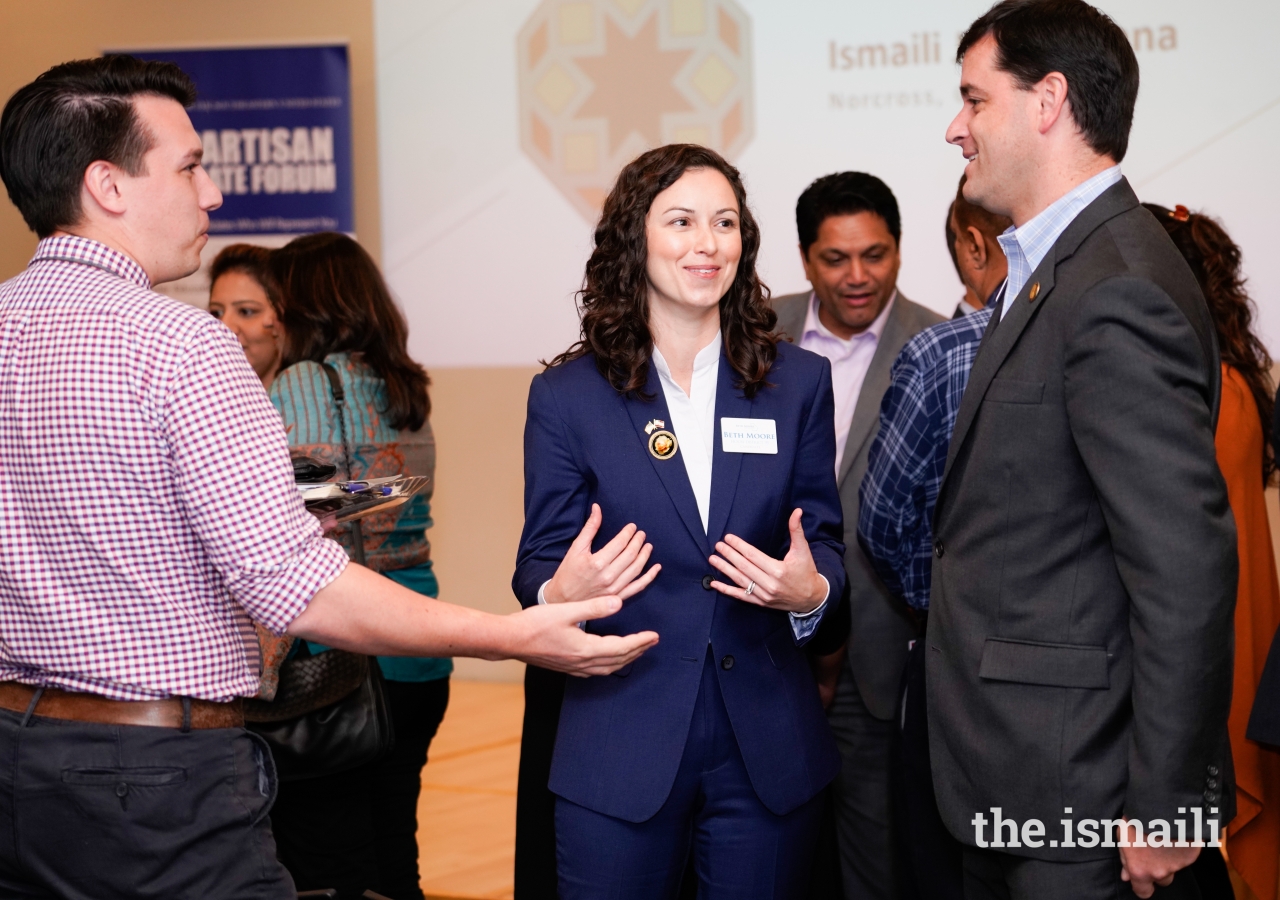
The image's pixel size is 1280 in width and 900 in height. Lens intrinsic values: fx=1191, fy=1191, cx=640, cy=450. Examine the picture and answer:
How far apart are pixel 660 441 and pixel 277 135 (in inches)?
200

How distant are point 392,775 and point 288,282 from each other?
1.32 m

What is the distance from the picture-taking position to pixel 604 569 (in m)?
1.84

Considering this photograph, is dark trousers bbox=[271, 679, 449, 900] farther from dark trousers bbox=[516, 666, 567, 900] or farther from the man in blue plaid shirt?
the man in blue plaid shirt

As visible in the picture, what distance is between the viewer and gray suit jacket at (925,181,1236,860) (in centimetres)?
155

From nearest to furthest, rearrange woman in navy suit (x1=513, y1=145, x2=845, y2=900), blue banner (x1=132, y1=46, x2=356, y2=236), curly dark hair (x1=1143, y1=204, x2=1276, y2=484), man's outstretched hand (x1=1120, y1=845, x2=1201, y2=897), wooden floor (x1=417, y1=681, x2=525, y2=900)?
man's outstretched hand (x1=1120, y1=845, x2=1201, y2=897) < woman in navy suit (x1=513, y1=145, x2=845, y2=900) < curly dark hair (x1=1143, y1=204, x2=1276, y2=484) < wooden floor (x1=417, y1=681, x2=525, y2=900) < blue banner (x1=132, y1=46, x2=356, y2=236)

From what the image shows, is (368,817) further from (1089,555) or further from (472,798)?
(1089,555)

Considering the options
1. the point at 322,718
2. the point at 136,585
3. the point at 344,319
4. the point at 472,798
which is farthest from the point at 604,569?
the point at 472,798

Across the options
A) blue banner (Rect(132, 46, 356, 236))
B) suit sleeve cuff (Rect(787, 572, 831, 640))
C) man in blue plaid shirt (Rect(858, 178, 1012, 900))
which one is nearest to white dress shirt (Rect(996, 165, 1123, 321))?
man in blue plaid shirt (Rect(858, 178, 1012, 900))

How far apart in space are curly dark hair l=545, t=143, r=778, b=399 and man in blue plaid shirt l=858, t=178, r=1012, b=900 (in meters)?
0.33

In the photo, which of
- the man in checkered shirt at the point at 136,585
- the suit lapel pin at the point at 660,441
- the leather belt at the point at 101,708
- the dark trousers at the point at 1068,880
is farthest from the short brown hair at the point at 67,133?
the dark trousers at the point at 1068,880

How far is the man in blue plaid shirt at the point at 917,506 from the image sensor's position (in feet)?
7.43

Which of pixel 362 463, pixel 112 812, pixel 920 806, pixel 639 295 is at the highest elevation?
pixel 639 295

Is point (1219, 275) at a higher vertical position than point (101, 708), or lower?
higher

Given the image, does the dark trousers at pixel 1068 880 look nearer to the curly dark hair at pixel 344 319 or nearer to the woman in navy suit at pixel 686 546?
the woman in navy suit at pixel 686 546
